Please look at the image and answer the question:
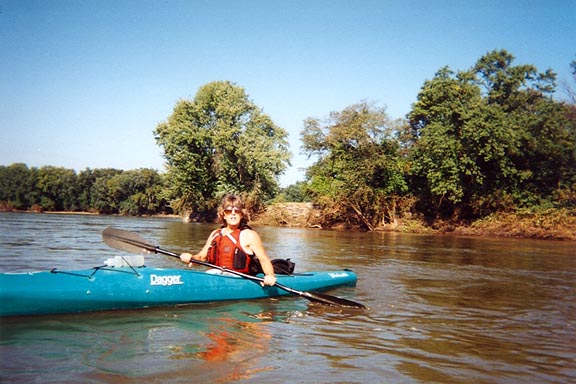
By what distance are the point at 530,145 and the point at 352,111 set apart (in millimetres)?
8979

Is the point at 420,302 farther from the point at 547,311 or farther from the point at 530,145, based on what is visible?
the point at 530,145

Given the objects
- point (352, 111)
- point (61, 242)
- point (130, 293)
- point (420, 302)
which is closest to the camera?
point (130, 293)

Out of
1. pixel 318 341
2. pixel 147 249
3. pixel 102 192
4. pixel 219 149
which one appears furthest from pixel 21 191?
pixel 318 341

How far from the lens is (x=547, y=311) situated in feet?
16.5

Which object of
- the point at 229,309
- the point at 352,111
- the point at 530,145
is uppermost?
the point at 352,111

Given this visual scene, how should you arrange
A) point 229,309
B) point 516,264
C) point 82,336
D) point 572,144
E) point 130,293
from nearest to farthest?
point 82,336
point 130,293
point 229,309
point 516,264
point 572,144

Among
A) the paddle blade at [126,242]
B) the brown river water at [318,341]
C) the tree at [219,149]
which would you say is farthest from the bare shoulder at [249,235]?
the tree at [219,149]

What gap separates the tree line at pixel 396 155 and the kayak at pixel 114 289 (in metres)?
15.0

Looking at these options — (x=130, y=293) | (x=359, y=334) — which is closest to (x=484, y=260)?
(x=359, y=334)

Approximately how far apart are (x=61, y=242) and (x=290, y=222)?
17.1 m

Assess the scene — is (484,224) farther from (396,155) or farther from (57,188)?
(57,188)

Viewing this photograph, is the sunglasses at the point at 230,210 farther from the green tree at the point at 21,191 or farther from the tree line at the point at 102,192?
the tree line at the point at 102,192

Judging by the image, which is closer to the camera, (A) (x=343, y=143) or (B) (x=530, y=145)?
(B) (x=530, y=145)

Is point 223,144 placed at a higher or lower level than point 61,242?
higher
